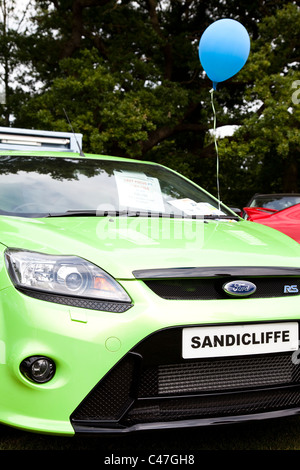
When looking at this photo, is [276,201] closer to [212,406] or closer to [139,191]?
[139,191]

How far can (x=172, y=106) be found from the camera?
17406mm

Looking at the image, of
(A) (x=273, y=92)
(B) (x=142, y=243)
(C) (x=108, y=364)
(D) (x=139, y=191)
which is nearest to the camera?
(C) (x=108, y=364)

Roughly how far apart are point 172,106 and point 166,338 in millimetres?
16154

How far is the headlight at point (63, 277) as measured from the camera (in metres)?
2.01

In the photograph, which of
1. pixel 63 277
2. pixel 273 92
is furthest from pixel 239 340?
pixel 273 92

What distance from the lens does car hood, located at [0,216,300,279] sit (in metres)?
2.12

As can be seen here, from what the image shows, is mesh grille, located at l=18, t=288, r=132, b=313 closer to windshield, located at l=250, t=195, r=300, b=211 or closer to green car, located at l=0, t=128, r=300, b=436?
green car, located at l=0, t=128, r=300, b=436

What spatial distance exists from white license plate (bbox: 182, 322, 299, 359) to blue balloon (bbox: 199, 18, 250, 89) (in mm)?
5991

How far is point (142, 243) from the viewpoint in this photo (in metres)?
2.27

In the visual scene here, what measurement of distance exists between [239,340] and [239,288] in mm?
212

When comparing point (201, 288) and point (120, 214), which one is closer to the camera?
point (201, 288)

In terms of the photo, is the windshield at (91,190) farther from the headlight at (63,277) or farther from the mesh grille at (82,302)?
the mesh grille at (82,302)
